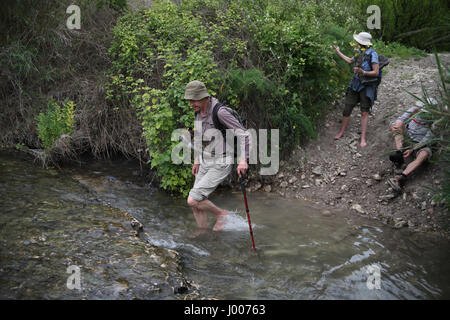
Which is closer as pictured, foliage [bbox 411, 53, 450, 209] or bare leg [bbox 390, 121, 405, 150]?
foliage [bbox 411, 53, 450, 209]

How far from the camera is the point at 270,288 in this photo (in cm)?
431

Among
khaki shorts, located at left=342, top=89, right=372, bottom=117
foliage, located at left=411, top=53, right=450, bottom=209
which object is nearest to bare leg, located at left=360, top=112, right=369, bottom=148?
khaki shorts, located at left=342, top=89, right=372, bottom=117

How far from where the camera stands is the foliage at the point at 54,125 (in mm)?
7496

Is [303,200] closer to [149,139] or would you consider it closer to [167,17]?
[149,139]

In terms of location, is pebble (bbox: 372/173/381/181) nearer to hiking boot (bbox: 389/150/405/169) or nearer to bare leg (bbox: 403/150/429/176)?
hiking boot (bbox: 389/150/405/169)

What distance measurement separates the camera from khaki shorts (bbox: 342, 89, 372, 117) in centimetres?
734

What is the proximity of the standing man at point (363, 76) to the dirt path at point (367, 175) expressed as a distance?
394 millimetres

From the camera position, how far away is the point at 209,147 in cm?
527

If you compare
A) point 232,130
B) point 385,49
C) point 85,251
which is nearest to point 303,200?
point 232,130

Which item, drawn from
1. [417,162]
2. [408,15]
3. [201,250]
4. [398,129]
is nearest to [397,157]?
[417,162]

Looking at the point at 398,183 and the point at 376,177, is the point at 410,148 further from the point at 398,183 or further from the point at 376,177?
the point at 376,177

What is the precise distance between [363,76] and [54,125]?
20.2ft

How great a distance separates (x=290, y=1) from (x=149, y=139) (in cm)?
471

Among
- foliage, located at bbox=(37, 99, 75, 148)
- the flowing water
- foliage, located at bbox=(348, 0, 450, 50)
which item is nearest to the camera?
the flowing water
